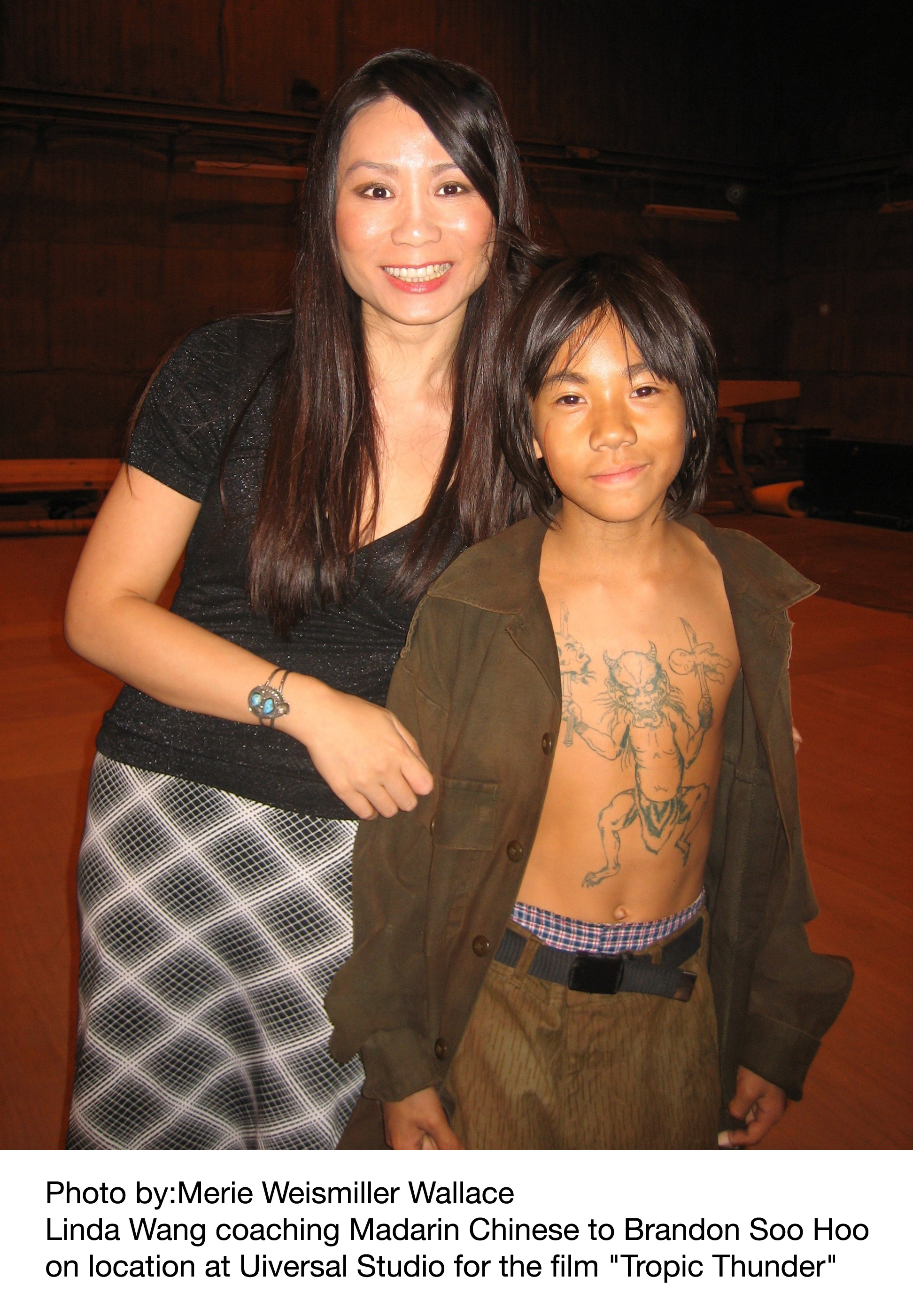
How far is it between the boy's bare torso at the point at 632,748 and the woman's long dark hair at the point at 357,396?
0.19 meters

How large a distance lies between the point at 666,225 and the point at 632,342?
1354cm

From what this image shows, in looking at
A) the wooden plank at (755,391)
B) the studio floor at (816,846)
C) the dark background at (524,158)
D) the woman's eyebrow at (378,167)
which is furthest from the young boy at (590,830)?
the wooden plank at (755,391)

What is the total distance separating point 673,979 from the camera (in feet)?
4.43

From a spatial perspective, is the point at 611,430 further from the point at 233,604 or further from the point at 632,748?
the point at 233,604

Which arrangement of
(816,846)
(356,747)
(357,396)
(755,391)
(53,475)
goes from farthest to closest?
(755,391)
(53,475)
(816,846)
(357,396)
(356,747)

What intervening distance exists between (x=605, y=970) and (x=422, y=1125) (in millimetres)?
321

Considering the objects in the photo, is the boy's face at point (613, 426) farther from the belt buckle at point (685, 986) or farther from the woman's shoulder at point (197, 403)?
the belt buckle at point (685, 986)

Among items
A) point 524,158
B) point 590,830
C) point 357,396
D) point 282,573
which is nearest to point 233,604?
point 282,573

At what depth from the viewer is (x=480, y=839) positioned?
1351 mm

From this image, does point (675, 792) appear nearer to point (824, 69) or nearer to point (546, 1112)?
point (546, 1112)

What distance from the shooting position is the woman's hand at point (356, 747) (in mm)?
1252

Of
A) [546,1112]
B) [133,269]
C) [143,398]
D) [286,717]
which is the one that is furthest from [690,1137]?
[133,269]

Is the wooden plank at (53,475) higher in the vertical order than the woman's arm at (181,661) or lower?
lower

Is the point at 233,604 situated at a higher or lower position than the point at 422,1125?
higher
